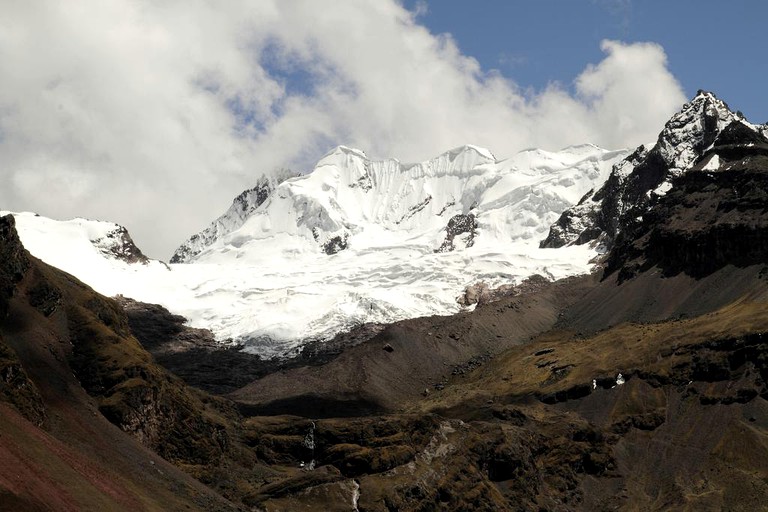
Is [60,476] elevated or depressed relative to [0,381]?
depressed

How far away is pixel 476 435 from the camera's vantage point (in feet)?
581

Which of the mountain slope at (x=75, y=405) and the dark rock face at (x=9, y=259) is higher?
the dark rock face at (x=9, y=259)

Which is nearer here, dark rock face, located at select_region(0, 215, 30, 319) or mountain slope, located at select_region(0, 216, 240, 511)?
mountain slope, located at select_region(0, 216, 240, 511)

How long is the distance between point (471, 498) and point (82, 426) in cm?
6422

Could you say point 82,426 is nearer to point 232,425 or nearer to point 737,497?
point 232,425

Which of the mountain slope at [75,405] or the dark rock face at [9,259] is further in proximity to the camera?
the dark rock face at [9,259]

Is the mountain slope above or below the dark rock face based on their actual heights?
below

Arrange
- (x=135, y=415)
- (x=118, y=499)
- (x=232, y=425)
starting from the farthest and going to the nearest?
(x=232, y=425)
(x=135, y=415)
(x=118, y=499)

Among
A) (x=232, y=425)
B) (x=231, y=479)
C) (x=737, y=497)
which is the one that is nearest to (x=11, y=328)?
(x=231, y=479)

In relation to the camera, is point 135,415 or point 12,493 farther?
point 135,415

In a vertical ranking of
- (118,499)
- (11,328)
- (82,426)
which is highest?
(11,328)

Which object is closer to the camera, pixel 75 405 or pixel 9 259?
pixel 75 405

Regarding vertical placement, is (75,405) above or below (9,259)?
below

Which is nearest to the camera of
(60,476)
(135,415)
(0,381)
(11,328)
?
(60,476)
